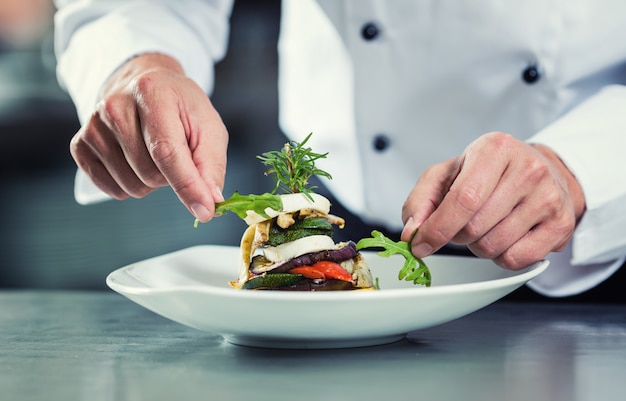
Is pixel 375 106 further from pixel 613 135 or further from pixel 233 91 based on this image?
pixel 233 91

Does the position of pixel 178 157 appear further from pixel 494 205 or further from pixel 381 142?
pixel 381 142

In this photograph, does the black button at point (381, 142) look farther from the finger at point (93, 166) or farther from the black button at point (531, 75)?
the finger at point (93, 166)

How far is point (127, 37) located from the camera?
5.33 ft

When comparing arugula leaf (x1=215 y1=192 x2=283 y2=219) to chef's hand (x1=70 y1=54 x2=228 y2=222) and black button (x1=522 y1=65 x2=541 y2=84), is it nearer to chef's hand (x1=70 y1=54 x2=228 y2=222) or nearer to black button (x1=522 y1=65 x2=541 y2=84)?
chef's hand (x1=70 y1=54 x2=228 y2=222)

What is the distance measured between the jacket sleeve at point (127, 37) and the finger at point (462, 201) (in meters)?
0.77

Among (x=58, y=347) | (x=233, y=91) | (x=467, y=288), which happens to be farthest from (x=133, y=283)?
(x=233, y=91)

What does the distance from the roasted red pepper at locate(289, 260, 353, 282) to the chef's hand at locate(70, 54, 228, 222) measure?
150 millimetres

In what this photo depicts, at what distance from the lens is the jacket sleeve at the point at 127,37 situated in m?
1.62

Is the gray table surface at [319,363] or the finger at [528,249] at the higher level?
the finger at [528,249]

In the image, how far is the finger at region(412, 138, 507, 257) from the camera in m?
1.06

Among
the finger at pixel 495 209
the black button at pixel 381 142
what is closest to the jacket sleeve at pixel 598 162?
the finger at pixel 495 209

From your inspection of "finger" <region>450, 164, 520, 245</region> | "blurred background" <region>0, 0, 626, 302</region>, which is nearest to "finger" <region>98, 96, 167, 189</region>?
"finger" <region>450, 164, 520, 245</region>

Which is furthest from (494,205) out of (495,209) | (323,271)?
(323,271)

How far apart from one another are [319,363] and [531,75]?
906 millimetres
